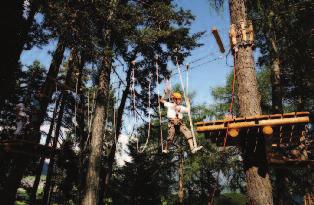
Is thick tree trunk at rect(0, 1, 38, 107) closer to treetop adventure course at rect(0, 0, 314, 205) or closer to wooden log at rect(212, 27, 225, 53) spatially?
treetop adventure course at rect(0, 0, 314, 205)

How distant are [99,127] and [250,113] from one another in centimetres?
590

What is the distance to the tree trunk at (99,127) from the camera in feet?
31.3

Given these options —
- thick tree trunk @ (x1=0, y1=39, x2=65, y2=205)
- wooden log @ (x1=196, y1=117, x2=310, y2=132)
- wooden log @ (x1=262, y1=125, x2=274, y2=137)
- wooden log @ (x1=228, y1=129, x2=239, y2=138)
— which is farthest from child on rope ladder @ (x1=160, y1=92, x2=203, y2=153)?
thick tree trunk @ (x1=0, y1=39, x2=65, y2=205)

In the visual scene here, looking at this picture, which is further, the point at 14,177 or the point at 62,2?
the point at 14,177

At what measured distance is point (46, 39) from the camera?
10422mm

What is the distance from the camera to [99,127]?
10.4 meters

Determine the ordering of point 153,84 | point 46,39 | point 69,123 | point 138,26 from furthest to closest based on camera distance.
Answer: point 69,123, point 153,84, point 138,26, point 46,39

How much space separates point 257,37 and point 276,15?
671cm

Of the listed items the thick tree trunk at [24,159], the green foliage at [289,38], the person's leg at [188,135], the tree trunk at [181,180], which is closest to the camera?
the person's leg at [188,135]

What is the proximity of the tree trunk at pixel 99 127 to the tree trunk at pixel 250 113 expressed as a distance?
178 inches

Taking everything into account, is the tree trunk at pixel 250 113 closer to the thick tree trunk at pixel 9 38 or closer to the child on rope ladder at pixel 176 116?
the child on rope ladder at pixel 176 116

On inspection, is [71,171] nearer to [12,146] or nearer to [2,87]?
[12,146]

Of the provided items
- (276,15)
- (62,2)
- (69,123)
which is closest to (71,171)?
(69,123)

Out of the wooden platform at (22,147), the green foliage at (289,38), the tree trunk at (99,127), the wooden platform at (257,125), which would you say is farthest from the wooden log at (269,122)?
the wooden platform at (22,147)
